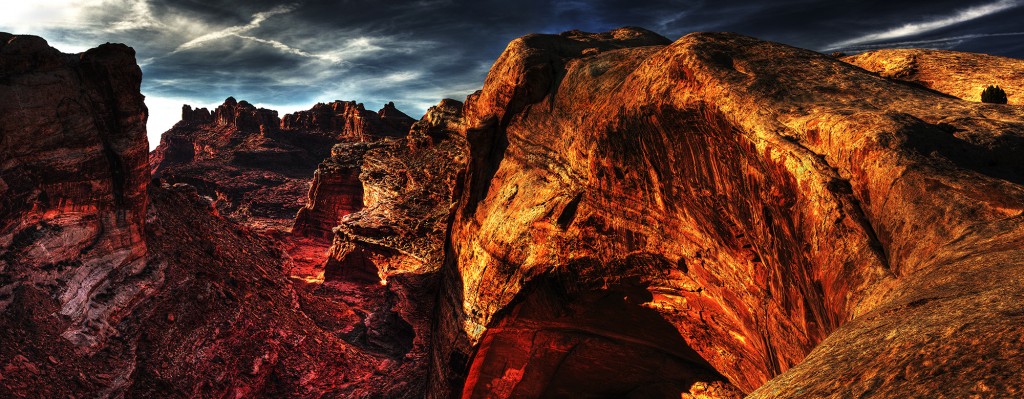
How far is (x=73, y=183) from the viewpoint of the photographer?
2453cm

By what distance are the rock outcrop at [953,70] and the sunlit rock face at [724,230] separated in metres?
1.94

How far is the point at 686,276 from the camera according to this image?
1441 cm

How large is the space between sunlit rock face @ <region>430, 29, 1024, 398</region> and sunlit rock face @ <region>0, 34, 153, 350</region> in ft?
52.4

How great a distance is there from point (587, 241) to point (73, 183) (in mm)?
23727

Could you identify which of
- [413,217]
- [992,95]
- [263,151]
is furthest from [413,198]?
[263,151]

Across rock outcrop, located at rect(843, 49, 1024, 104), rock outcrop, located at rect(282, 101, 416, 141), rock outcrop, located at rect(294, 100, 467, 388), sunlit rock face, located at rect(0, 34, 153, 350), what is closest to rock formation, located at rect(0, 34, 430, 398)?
sunlit rock face, located at rect(0, 34, 153, 350)

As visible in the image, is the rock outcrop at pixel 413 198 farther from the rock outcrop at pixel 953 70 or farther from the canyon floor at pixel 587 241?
Answer: the rock outcrop at pixel 953 70

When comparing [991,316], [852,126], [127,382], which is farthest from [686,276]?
[127,382]

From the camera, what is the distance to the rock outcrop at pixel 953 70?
12.5 meters

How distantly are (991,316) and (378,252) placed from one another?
26.7 metres

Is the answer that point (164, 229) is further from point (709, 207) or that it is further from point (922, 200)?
point (922, 200)

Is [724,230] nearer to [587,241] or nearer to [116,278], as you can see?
[587,241]

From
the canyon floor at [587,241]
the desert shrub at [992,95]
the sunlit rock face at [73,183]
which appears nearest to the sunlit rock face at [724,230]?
the canyon floor at [587,241]

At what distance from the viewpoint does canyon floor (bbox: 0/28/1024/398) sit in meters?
7.14
